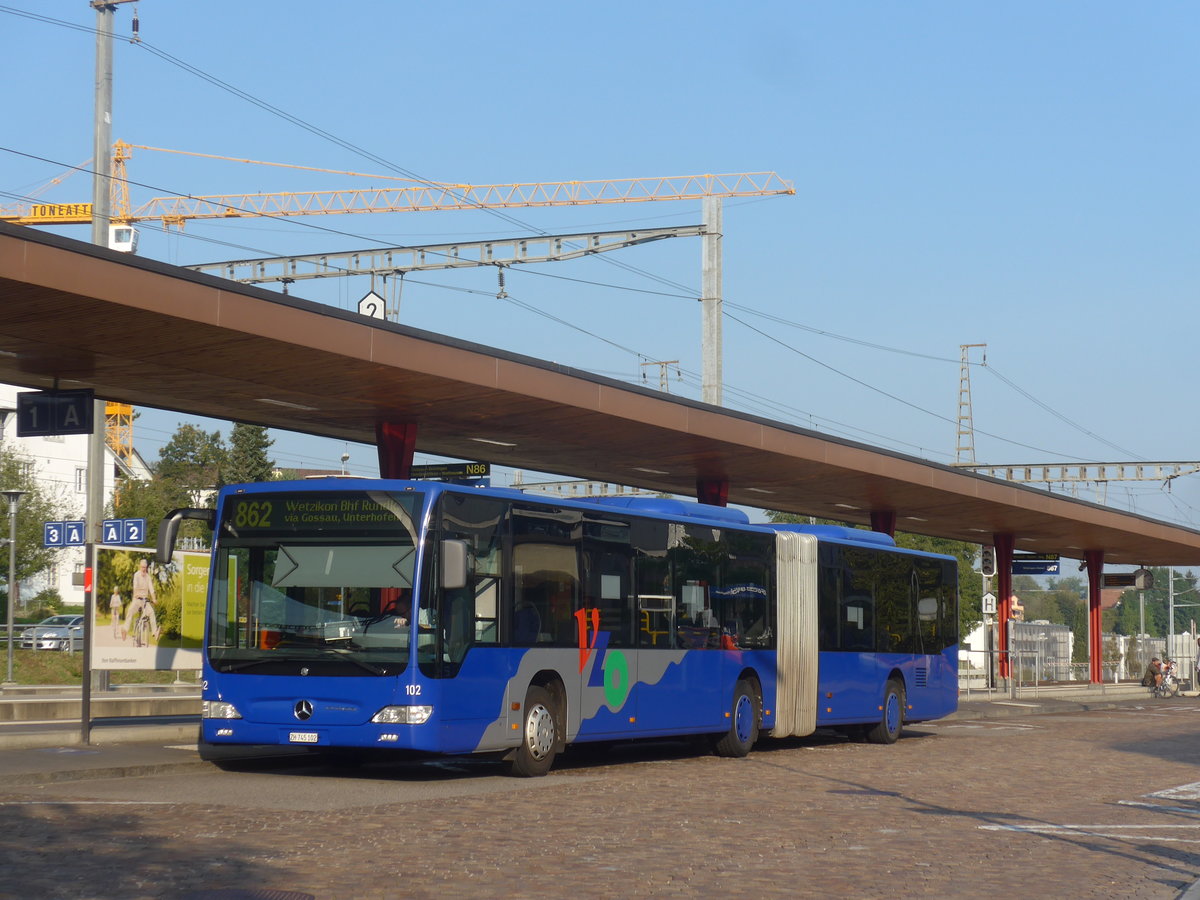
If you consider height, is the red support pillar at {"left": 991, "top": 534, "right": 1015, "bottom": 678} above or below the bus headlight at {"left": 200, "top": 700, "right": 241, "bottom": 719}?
above

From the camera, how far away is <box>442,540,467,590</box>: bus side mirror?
15266 mm

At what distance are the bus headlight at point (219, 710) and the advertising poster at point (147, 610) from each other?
14.6ft

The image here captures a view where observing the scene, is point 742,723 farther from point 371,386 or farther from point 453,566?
point 453,566

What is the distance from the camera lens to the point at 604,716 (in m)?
18.1

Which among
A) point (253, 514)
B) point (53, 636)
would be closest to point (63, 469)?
point (53, 636)

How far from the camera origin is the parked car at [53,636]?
50469mm

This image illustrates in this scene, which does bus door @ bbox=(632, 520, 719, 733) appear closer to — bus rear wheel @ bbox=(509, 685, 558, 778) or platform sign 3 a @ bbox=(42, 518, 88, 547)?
bus rear wheel @ bbox=(509, 685, 558, 778)

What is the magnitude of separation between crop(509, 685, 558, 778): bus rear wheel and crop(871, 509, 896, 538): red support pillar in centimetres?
2532

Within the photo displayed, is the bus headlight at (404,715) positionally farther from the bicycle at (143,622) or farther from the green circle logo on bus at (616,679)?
the bicycle at (143,622)

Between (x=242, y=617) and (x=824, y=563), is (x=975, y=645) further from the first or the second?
(x=242, y=617)

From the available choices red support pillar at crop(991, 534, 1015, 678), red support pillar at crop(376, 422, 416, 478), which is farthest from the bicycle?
red support pillar at crop(991, 534, 1015, 678)

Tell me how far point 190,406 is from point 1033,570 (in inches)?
1277

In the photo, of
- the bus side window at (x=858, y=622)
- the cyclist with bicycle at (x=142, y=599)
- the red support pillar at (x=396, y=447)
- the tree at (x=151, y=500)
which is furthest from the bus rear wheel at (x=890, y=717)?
the tree at (x=151, y=500)

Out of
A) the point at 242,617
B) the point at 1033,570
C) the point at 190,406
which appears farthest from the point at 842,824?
the point at 1033,570
